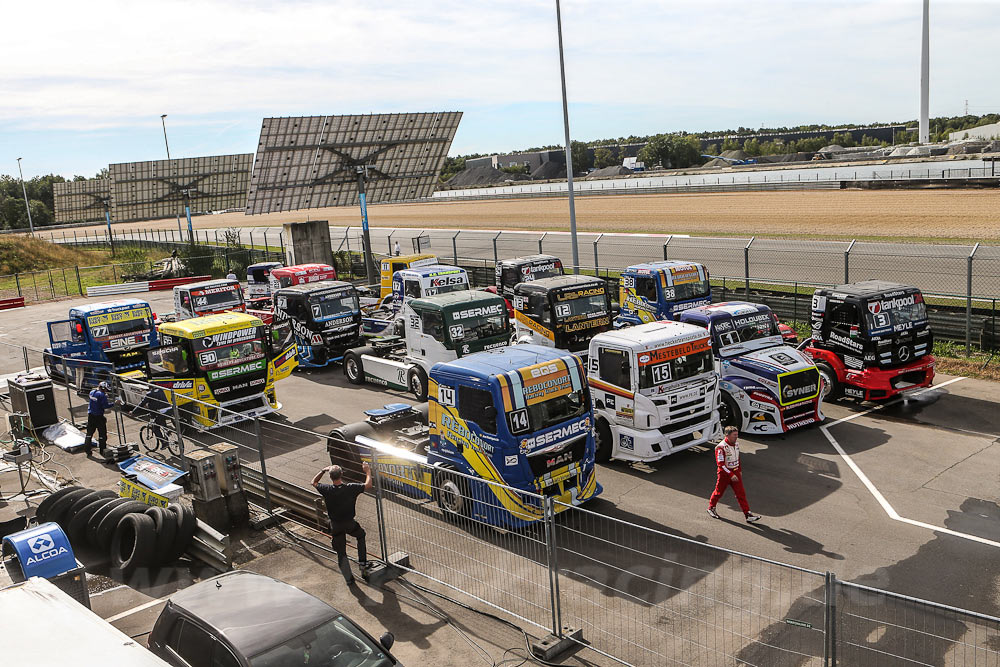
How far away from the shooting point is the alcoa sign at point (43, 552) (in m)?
7.98

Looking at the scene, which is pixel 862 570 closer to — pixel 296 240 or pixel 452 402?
pixel 452 402

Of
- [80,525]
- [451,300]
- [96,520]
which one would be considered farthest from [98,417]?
[451,300]

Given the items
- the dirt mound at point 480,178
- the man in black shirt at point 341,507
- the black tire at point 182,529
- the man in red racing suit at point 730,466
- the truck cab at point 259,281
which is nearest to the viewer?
the man in black shirt at point 341,507

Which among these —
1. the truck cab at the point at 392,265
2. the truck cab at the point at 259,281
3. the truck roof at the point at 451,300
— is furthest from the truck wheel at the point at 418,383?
the truck cab at the point at 259,281

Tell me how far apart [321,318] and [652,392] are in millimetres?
12317

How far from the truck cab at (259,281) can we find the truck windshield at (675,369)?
76.5 ft

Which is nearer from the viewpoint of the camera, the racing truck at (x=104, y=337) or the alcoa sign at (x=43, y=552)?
the alcoa sign at (x=43, y=552)

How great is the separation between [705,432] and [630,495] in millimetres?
2105

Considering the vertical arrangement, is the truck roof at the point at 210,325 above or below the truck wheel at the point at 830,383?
above

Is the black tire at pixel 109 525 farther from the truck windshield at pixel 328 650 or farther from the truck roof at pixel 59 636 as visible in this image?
the truck windshield at pixel 328 650

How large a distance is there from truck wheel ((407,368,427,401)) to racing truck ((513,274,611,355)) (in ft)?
8.77

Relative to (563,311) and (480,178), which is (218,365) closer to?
(563,311)

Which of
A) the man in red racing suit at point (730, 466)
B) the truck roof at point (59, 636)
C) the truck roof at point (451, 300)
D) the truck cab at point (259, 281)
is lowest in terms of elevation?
the man in red racing suit at point (730, 466)

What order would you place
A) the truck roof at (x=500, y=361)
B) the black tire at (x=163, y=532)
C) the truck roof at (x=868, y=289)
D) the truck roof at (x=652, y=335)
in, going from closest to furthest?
the black tire at (x=163, y=532) < the truck roof at (x=500, y=361) < the truck roof at (x=652, y=335) < the truck roof at (x=868, y=289)
